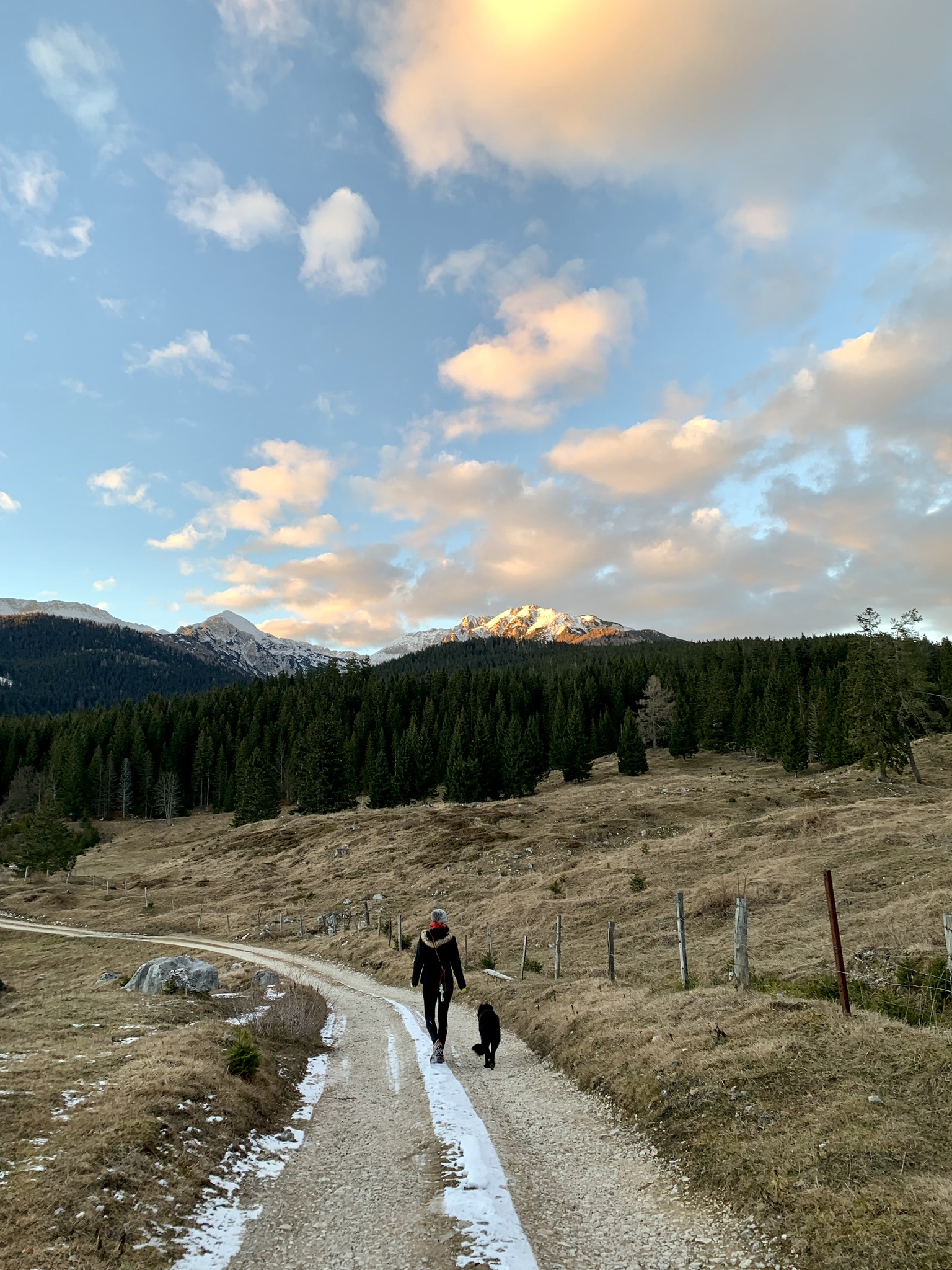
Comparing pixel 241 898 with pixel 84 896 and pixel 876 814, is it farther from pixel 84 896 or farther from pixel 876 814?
pixel 876 814

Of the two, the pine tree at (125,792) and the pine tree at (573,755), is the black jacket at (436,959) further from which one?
the pine tree at (125,792)

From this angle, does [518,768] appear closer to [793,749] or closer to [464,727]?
[464,727]

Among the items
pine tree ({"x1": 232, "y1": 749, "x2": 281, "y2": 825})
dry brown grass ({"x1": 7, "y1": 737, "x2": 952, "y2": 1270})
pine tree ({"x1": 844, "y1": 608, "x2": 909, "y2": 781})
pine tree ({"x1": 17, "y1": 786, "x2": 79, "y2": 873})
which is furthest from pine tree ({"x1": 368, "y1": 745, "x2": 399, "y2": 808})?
pine tree ({"x1": 844, "y1": 608, "x2": 909, "y2": 781})

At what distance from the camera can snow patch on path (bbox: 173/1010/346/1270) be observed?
5.45 m

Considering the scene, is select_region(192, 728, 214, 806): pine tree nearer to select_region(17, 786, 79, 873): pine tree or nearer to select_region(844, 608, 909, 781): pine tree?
select_region(17, 786, 79, 873): pine tree

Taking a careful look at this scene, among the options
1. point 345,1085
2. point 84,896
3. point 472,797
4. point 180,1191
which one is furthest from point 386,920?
point 472,797

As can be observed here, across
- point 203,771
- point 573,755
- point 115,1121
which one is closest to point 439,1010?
point 115,1121

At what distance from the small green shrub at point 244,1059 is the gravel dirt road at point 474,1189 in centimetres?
122

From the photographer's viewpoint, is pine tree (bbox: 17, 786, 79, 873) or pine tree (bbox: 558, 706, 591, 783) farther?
pine tree (bbox: 558, 706, 591, 783)

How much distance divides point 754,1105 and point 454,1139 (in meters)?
3.53

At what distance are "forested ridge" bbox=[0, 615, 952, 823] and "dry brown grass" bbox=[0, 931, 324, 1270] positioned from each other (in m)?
60.1

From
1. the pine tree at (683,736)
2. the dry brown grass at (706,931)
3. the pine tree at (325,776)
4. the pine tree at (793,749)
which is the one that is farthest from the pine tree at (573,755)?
the pine tree at (325,776)

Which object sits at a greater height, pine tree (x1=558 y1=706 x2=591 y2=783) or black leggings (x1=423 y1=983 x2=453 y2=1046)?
pine tree (x1=558 y1=706 x2=591 y2=783)

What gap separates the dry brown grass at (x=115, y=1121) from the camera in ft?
17.4
